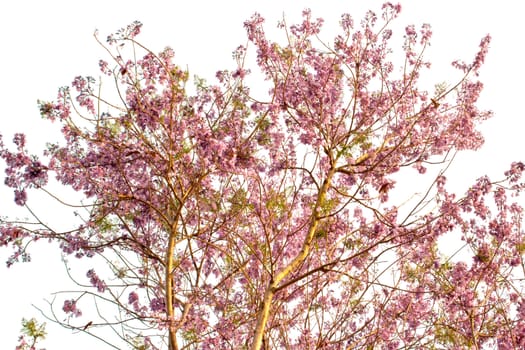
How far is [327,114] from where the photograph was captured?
24.9 feet

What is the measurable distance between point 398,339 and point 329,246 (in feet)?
5.54

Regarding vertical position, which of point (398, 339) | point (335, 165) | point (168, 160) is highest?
point (168, 160)

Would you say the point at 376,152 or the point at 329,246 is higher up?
the point at 376,152

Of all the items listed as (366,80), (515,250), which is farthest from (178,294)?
(515,250)

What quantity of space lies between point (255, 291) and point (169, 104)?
2.84 meters

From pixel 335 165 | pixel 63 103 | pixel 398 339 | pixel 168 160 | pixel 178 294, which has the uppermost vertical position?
pixel 63 103

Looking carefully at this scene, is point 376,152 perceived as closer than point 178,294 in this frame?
Yes

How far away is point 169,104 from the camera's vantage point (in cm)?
775

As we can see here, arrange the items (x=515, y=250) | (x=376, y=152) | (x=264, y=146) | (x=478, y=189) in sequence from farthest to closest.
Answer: (x=515, y=250) < (x=264, y=146) < (x=376, y=152) < (x=478, y=189)

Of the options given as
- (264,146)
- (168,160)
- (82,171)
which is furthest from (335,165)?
(82,171)

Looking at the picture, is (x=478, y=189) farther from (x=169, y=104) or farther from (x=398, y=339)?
(x=169, y=104)

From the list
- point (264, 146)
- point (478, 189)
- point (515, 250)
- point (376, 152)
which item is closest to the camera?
point (478, 189)

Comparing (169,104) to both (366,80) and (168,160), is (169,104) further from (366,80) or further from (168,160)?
(366,80)

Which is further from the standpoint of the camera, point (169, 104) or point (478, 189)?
point (169, 104)
